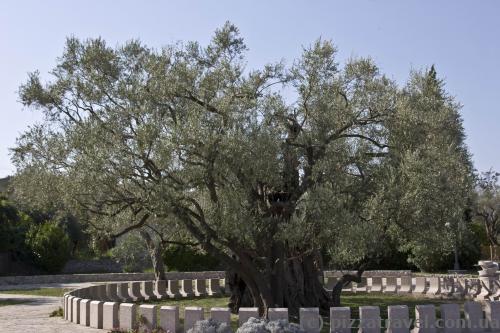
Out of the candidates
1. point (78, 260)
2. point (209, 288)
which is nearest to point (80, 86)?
point (209, 288)

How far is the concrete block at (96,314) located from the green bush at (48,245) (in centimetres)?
2509

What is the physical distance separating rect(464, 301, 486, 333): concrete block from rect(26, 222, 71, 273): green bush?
30163 millimetres

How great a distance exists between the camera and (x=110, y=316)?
15.4 m

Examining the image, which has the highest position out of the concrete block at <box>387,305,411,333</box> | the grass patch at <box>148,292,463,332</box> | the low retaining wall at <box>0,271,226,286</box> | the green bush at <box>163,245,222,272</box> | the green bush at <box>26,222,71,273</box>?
the green bush at <box>26,222,71,273</box>

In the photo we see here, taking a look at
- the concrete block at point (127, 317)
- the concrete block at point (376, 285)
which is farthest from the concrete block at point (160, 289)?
the concrete block at point (127, 317)

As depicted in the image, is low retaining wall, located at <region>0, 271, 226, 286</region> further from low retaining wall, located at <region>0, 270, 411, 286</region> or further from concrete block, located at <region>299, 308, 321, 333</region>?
concrete block, located at <region>299, 308, 321, 333</region>

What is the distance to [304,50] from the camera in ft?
57.0

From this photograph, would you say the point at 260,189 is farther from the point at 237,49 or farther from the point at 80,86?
the point at 80,86

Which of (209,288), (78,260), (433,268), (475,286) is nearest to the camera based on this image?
(475,286)

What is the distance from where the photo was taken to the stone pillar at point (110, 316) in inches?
600

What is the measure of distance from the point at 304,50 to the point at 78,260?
3324 centimetres

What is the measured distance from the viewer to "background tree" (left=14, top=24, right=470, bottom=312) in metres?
15.1

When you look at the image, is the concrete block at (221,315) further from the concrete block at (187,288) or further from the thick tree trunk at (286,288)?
the concrete block at (187,288)

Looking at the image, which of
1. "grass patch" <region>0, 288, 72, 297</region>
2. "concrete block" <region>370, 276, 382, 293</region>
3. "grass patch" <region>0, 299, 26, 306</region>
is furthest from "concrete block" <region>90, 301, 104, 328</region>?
"concrete block" <region>370, 276, 382, 293</region>
